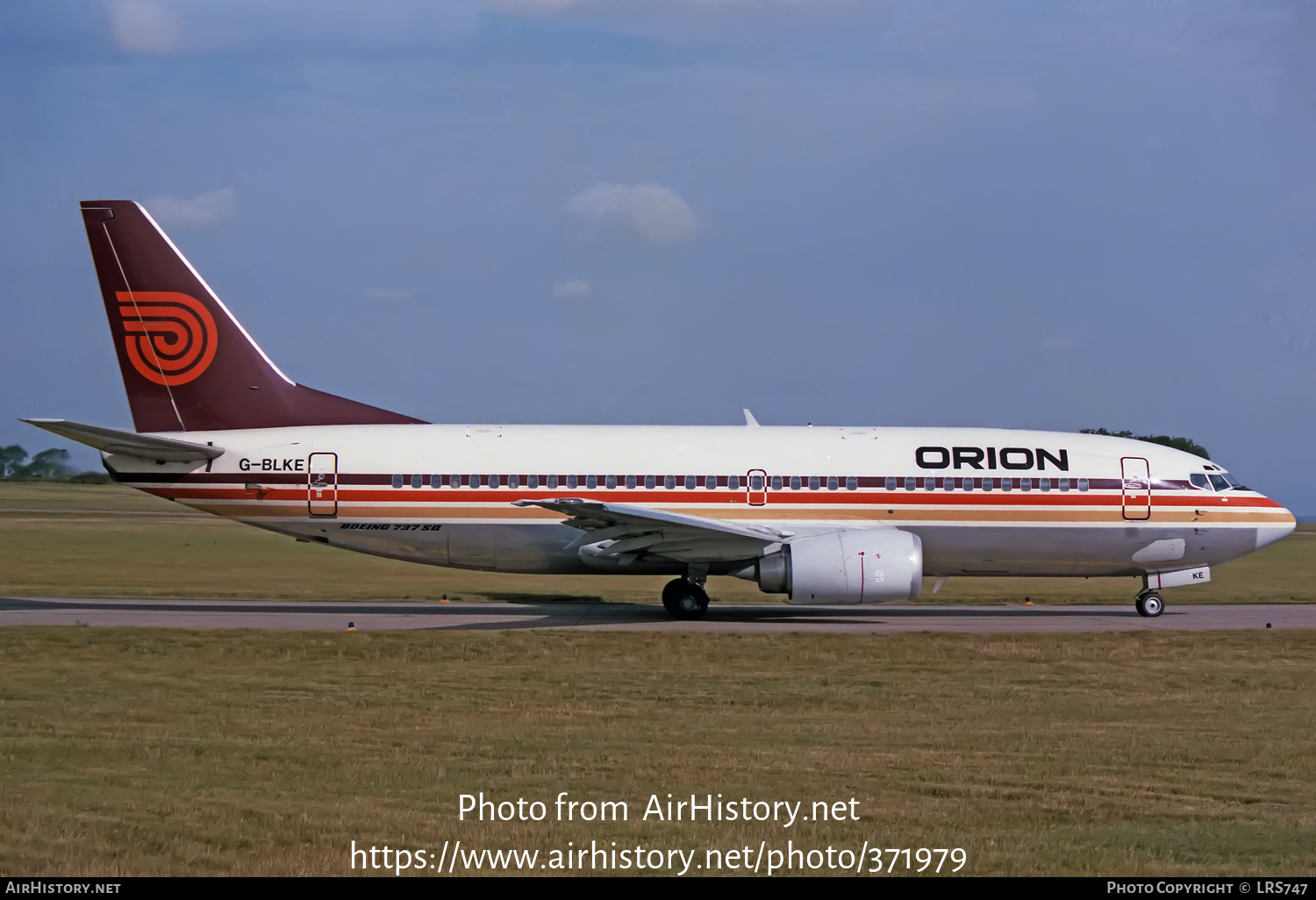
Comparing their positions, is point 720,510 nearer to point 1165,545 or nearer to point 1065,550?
point 1065,550

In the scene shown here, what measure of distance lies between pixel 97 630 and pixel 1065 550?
17.3 m

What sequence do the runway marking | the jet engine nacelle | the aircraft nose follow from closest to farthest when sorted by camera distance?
the runway marking < the jet engine nacelle < the aircraft nose

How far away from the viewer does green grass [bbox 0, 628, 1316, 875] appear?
873 cm

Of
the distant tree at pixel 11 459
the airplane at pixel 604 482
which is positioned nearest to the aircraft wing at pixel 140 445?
the airplane at pixel 604 482

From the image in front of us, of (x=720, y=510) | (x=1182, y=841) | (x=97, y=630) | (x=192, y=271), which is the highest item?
(x=192, y=271)

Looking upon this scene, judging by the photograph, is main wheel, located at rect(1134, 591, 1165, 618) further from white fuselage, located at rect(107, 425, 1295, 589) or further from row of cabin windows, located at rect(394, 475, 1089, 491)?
row of cabin windows, located at rect(394, 475, 1089, 491)

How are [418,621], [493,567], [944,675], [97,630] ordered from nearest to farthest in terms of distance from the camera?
[944,675], [97,630], [418,621], [493,567]

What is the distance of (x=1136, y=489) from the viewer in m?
26.4

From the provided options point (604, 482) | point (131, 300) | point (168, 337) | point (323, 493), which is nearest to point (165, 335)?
point (168, 337)

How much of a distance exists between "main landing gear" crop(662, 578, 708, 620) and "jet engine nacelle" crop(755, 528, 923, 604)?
1632 millimetres

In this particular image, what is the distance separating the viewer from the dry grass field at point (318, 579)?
101 feet

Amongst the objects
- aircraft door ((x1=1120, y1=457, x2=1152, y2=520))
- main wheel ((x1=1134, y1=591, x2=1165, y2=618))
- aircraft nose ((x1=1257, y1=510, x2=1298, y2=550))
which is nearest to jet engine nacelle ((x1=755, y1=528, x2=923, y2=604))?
aircraft door ((x1=1120, y1=457, x2=1152, y2=520))

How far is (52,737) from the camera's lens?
1217cm

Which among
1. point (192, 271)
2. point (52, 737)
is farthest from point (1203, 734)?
point (192, 271)
